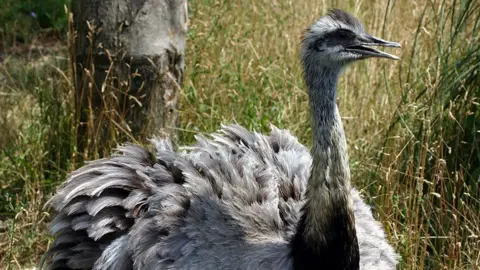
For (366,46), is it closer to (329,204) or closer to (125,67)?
(329,204)

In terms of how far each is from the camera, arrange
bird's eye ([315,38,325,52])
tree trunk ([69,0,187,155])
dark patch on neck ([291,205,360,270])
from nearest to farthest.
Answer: dark patch on neck ([291,205,360,270]), bird's eye ([315,38,325,52]), tree trunk ([69,0,187,155])

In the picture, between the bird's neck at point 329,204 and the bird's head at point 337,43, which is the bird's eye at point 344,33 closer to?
the bird's head at point 337,43

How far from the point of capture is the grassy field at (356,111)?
4.86 meters

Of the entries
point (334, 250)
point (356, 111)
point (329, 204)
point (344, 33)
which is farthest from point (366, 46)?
point (356, 111)

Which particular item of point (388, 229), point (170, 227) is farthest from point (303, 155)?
point (170, 227)

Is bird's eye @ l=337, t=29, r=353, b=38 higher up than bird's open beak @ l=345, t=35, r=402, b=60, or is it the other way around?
bird's eye @ l=337, t=29, r=353, b=38

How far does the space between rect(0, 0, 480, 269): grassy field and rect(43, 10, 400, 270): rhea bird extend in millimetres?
499

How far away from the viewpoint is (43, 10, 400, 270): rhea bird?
3.84 metres

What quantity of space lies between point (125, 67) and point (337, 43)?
76.5 inches

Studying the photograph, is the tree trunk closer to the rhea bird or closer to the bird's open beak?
the rhea bird

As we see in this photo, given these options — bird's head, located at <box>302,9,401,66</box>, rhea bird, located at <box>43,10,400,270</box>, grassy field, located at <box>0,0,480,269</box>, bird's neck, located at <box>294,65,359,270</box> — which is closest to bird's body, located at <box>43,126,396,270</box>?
rhea bird, located at <box>43,10,400,270</box>

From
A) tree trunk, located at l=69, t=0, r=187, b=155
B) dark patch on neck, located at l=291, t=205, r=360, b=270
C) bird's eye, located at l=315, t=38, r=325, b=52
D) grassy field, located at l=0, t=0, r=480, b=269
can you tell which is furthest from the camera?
tree trunk, located at l=69, t=0, r=187, b=155

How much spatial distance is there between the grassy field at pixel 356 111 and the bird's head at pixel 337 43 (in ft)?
2.29

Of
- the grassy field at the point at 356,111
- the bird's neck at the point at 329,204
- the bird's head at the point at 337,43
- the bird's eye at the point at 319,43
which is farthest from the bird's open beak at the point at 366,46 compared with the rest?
the grassy field at the point at 356,111
